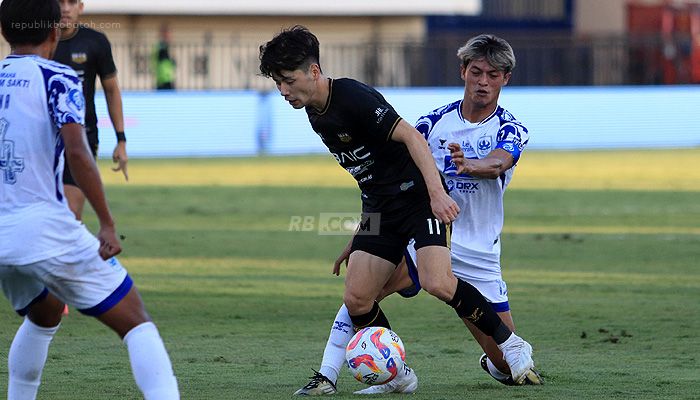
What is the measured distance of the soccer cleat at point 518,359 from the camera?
Answer: 678 centimetres

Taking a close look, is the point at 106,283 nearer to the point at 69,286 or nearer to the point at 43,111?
the point at 69,286

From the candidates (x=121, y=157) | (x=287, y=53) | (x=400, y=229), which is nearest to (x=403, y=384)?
(x=400, y=229)

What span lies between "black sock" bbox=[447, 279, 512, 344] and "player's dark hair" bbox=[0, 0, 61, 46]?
2.65m

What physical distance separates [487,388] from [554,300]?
349 cm

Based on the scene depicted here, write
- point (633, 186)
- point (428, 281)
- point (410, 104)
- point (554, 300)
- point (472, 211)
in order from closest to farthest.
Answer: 1. point (428, 281)
2. point (472, 211)
3. point (554, 300)
4. point (633, 186)
5. point (410, 104)

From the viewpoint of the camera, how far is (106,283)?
5.14m

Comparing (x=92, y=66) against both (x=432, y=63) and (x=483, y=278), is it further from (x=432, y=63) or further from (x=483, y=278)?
(x=432, y=63)

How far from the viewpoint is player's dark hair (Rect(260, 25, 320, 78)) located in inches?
254

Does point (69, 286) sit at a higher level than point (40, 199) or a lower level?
lower

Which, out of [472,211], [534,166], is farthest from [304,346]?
[534,166]

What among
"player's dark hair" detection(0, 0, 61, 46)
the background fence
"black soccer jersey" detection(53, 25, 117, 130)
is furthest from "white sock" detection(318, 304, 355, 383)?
the background fence

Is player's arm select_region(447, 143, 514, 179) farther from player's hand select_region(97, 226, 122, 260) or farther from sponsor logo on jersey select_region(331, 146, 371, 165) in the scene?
player's hand select_region(97, 226, 122, 260)

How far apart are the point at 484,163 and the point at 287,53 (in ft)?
4.07

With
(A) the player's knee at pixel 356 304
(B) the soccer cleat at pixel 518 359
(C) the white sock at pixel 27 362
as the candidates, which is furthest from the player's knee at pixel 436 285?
(C) the white sock at pixel 27 362
